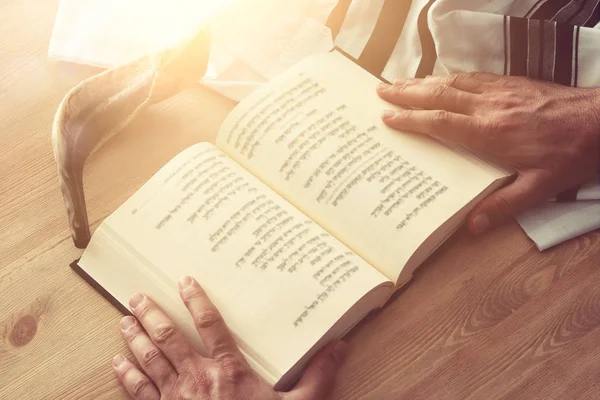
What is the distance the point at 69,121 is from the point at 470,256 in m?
0.48

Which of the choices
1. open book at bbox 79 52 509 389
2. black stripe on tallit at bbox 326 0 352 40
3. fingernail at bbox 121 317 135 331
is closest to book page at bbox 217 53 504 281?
open book at bbox 79 52 509 389

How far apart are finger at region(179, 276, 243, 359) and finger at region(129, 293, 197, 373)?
23 mm

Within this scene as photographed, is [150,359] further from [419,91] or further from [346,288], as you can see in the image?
[419,91]

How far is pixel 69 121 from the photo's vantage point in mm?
755

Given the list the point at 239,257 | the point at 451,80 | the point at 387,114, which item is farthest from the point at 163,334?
the point at 451,80

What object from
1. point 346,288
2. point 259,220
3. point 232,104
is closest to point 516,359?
point 346,288

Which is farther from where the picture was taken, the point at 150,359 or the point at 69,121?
the point at 69,121

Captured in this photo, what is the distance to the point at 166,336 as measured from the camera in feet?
2.12

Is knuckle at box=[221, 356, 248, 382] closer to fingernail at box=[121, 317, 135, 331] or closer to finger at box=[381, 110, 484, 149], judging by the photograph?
fingernail at box=[121, 317, 135, 331]

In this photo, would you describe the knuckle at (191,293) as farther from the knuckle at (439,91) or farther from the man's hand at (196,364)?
the knuckle at (439,91)

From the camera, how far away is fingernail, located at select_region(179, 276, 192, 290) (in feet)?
2.16

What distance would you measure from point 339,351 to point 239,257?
14 centimetres

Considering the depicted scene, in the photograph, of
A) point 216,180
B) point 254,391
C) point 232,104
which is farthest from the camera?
point 232,104

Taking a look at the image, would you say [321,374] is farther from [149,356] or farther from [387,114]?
[387,114]
